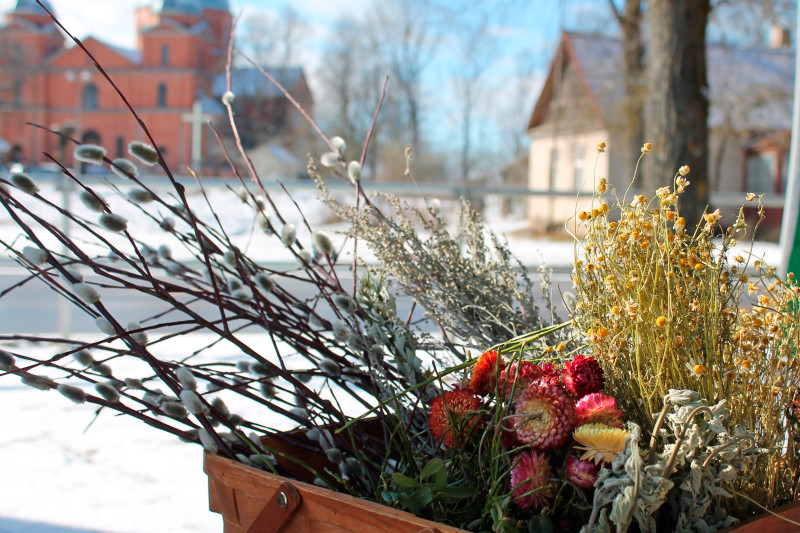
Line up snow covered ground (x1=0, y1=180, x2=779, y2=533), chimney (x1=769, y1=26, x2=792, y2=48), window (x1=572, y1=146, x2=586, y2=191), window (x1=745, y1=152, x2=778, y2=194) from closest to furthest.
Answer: snow covered ground (x1=0, y1=180, x2=779, y2=533)
window (x1=745, y1=152, x2=778, y2=194)
window (x1=572, y1=146, x2=586, y2=191)
chimney (x1=769, y1=26, x2=792, y2=48)

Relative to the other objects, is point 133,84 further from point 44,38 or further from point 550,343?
point 550,343

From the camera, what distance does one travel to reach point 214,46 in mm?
38562

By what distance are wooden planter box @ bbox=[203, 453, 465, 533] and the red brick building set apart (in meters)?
35.5

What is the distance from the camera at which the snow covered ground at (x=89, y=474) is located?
1.33m

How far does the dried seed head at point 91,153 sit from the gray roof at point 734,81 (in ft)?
47.4

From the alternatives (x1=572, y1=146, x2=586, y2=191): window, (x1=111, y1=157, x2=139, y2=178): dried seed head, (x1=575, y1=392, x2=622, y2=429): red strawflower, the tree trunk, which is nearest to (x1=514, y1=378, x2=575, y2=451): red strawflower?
(x1=575, y1=392, x2=622, y2=429): red strawflower

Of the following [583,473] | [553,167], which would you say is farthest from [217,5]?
[583,473]

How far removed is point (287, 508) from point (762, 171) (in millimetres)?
19818

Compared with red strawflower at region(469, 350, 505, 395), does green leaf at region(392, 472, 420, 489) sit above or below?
below

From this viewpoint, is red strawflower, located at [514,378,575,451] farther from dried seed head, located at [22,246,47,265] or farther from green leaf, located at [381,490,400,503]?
dried seed head, located at [22,246,47,265]

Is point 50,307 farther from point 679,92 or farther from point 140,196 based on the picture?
point 679,92

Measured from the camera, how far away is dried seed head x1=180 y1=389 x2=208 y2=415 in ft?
2.50

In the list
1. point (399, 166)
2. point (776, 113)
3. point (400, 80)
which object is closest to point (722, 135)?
point (776, 113)

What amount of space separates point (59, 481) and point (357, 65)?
3000 centimetres
